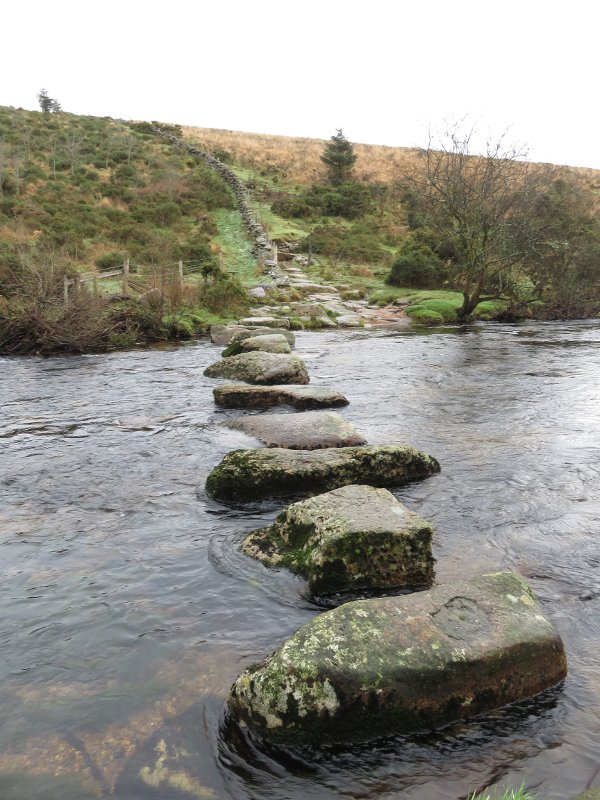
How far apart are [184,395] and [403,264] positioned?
19.6 metres

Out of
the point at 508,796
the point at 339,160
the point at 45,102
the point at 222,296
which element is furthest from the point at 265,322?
the point at 45,102

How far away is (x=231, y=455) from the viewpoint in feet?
20.5

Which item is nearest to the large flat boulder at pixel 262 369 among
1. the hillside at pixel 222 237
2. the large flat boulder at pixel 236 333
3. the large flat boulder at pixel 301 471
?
the large flat boulder at pixel 236 333

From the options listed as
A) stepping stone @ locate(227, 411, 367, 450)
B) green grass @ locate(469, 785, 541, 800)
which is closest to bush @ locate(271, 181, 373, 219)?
stepping stone @ locate(227, 411, 367, 450)

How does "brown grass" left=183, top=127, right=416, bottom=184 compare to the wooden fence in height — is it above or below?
above

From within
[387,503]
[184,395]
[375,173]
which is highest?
[375,173]

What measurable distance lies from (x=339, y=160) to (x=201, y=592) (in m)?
47.1

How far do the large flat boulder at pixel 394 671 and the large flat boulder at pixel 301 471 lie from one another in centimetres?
255

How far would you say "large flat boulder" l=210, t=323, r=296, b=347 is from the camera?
16631 mm

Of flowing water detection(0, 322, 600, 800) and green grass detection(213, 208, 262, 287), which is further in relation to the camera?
green grass detection(213, 208, 262, 287)

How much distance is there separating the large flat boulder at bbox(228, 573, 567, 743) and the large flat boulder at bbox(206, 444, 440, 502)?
2545 mm

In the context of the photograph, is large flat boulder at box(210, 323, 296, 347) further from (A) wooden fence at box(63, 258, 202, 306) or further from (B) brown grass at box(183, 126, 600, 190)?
(B) brown grass at box(183, 126, 600, 190)

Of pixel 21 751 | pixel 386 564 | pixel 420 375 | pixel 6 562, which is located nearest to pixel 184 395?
pixel 420 375

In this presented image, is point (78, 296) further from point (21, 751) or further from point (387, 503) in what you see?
point (21, 751)
